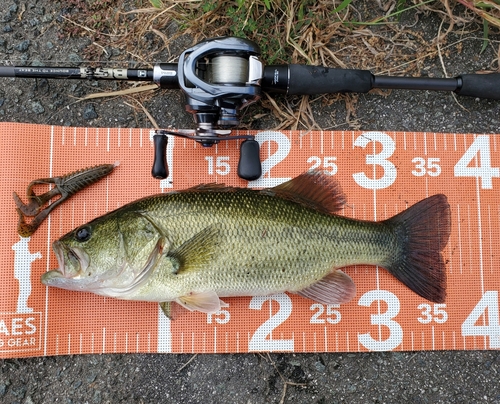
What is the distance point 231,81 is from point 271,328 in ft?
5.18

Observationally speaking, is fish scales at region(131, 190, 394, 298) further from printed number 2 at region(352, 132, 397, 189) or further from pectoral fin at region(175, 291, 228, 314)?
printed number 2 at region(352, 132, 397, 189)

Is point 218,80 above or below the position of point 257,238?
above

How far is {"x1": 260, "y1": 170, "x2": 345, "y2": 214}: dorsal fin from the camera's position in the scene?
265 centimetres

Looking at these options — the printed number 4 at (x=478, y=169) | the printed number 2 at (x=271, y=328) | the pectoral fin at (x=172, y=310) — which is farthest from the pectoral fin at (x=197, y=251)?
the printed number 4 at (x=478, y=169)

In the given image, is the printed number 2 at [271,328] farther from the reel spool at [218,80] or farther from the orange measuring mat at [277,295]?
the reel spool at [218,80]

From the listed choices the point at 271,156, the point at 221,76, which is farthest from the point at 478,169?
the point at 221,76

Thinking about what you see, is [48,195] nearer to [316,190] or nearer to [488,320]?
[316,190]

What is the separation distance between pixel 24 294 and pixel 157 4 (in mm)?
2108

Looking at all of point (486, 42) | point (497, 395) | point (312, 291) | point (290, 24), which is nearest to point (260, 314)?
point (312, 291)

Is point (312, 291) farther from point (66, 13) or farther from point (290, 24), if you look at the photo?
point (66, 13)

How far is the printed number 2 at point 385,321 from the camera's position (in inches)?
109

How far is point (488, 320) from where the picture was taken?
2812 millimetres

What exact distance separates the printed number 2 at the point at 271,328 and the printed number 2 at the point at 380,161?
37.3 inches

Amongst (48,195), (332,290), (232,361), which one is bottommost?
(232,361)
